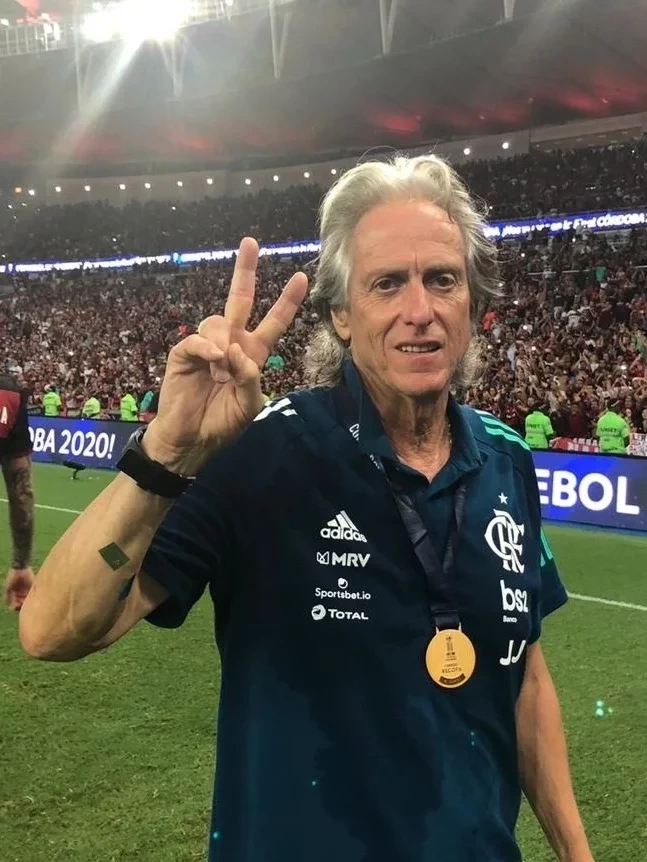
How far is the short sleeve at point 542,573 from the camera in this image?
1.85m

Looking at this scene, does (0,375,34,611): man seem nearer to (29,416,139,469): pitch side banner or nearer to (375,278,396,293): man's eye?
(375,278,396,293): man's eye

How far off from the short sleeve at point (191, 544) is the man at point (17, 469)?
3.14 meters

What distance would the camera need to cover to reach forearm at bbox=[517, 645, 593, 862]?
1840 mm

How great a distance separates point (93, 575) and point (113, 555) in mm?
46

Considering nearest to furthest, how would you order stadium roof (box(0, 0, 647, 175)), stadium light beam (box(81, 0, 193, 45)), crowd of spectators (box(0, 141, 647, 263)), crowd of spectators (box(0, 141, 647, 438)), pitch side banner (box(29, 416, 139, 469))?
crowd of spectators (box(0, 141, 647, 438)) < pitch side banner (box(29, 416, 139, 469)) < stadium roof (box(0, 0, 647, 175)) < crowd of spectators (box(0, 141, 647, 263)) < stadium light beam (box(81, 0, 193, 45))

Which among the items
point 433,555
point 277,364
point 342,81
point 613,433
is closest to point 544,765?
point 433,555

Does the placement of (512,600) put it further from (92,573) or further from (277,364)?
(277,364)

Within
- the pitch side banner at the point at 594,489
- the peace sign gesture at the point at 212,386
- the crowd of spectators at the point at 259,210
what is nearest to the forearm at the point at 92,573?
the peace sign gesture at the point at 212,386

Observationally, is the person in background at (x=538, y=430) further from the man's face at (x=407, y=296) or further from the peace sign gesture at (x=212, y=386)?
the peace sign gesture at (x=212, y=386)

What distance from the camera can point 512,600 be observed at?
5.46 ft

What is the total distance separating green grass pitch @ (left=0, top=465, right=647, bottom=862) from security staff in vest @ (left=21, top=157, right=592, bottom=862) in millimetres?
2659

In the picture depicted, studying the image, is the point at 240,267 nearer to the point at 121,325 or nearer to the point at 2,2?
the point at 121,325

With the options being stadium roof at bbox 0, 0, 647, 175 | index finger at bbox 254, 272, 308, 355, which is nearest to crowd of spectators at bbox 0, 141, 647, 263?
stadium roof at bbox 0, 0, 647, 175

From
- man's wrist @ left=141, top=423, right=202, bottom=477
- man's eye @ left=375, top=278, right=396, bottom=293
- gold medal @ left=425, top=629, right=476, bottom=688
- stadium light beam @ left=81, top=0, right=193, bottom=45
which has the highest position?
stadium light beam @ left=81, top=0, right=193, bottom=45
